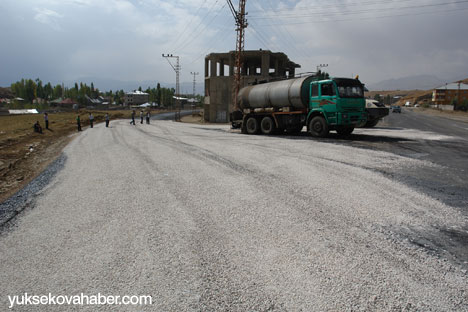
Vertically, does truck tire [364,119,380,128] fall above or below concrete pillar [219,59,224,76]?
below

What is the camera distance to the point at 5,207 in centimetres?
673

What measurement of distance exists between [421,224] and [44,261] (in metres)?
5.85

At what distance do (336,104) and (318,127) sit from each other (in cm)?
171

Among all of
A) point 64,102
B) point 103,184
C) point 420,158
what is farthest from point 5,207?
point 64,102

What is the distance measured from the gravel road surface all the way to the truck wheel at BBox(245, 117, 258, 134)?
12285 mm

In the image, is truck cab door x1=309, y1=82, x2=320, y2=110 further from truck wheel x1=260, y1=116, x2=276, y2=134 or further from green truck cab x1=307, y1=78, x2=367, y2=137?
truck wheel x1=260, y1=116, x2=276, y2=134

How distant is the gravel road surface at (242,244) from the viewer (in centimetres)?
328

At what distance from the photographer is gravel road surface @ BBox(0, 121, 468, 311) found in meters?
3.28

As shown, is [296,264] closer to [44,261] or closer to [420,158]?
[44,261]

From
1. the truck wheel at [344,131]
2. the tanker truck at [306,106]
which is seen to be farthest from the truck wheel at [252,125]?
the truck wheel at [344,131]

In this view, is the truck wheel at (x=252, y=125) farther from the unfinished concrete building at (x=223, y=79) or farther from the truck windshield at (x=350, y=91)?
the unfinished concrete building at (x=223, y=79)

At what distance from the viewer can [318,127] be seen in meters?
16.5

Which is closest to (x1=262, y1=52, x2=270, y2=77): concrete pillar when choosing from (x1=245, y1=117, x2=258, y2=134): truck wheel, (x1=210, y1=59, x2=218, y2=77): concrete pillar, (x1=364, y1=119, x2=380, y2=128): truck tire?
(x1=210, y1=59, x2=218, y2=77): concrete pillar

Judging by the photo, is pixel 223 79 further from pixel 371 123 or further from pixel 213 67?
pixel 371 123
